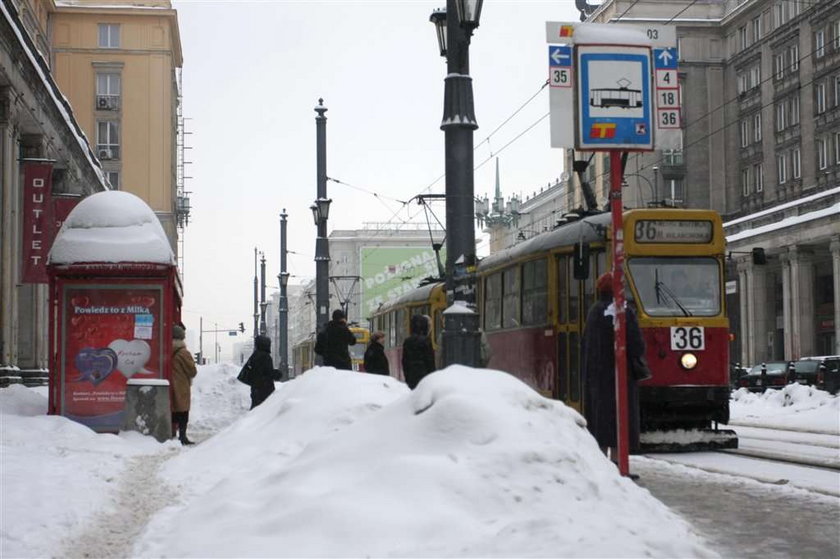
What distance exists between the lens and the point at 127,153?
67312 mm

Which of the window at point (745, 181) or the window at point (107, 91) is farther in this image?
the window at point (107, 91)

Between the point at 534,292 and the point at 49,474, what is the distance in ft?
29.6

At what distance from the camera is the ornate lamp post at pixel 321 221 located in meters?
26.3

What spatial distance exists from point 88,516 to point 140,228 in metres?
8.07

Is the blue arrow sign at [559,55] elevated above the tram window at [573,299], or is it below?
above

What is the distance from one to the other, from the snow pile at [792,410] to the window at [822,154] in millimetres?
24768

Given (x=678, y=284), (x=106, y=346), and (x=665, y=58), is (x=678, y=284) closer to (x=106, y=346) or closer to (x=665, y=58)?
(x=665, y=58)

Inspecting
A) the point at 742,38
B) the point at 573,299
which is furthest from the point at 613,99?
the point at 742,38

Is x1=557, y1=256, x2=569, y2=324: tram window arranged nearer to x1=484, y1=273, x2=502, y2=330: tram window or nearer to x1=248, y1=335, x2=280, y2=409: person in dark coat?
x1=484, y1=273, x2=502, y2=330: tram window

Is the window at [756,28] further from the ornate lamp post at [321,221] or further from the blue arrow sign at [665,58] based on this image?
the blue arrow sign at [665,58]

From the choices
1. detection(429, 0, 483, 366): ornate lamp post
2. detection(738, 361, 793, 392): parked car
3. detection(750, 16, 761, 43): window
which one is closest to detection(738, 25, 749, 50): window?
detection(750, 16, 761, 43): window

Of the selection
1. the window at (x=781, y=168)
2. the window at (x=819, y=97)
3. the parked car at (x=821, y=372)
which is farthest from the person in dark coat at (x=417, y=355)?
the window at (x=781, y=168)

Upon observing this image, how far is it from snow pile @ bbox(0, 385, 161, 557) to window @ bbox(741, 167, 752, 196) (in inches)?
1962

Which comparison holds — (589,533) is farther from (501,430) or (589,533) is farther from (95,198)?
(95,198)
